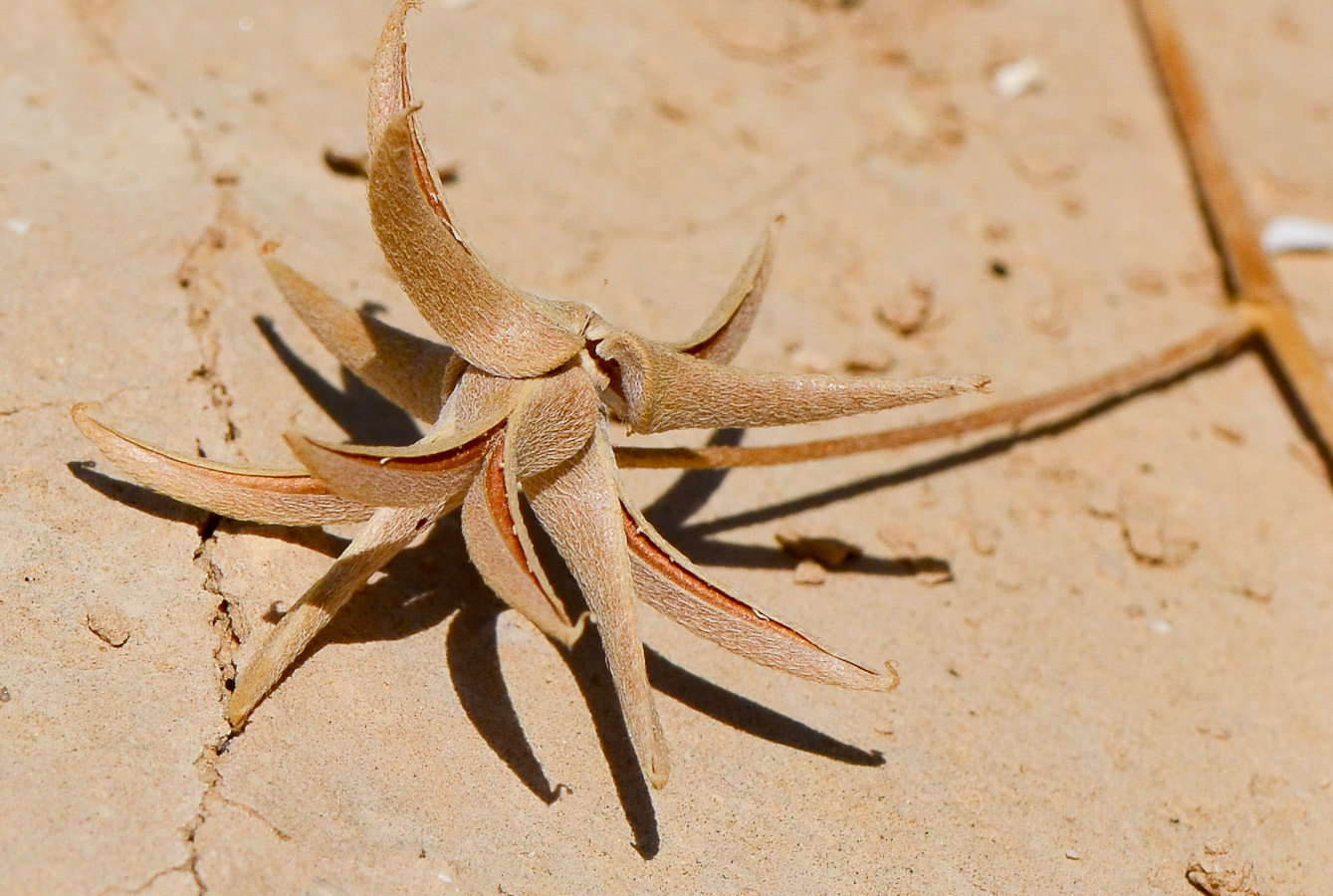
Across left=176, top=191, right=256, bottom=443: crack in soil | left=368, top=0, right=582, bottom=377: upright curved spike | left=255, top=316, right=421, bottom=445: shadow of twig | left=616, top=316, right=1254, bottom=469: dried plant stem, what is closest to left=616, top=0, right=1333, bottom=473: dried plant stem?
left=616, top=316, right=1254, bottom=469: dried plant stem

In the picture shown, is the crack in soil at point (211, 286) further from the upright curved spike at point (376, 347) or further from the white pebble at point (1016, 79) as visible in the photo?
the white pebble at point (1016, 79)

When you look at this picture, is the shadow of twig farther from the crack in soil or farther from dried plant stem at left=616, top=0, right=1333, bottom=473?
dried plant stem at left=616, top=0, right=1333, bottom=473

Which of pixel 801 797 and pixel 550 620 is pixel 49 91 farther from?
pixel 801 797

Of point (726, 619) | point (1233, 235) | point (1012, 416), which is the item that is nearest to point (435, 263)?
point (726, 619)

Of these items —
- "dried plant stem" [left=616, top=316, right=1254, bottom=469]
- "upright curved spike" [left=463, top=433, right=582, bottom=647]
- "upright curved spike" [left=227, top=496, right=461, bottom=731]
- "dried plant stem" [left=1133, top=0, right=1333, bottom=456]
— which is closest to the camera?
"upright curved spike" [left=463, top=433, right=582, bottom=647]

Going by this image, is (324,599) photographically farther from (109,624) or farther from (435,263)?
(435,263)

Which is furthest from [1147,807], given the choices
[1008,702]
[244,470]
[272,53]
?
[272,53]

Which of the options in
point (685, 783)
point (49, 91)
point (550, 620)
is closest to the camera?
point (550, 620)

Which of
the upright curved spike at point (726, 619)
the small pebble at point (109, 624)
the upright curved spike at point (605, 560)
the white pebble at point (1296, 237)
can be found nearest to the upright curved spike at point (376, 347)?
the upright curved spike at point (605, 560)
